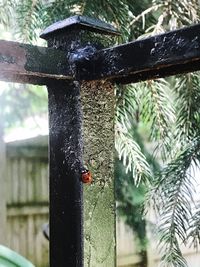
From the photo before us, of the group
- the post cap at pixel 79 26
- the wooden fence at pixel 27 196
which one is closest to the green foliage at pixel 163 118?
the post cap at pixel 79 26

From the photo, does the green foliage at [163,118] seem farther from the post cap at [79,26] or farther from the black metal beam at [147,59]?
the black metal beam at [147,59]

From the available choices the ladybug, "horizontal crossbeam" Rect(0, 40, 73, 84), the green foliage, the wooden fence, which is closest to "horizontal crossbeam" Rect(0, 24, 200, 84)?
"horizontal crossbeam" Rect(0, 40, 73, 84)

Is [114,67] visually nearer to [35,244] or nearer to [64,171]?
[64,171]

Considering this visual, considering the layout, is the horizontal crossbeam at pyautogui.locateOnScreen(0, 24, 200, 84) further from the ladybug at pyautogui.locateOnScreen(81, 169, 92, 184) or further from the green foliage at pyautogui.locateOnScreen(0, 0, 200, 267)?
the green foliage at pyautogui.locateOnScreen(0, 0, 200, 267)

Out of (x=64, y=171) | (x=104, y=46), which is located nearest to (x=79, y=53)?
(x=104, y=46)

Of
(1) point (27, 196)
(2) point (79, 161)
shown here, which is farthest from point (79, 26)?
(1) point (27, 196)

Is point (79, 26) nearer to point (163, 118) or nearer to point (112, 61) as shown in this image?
point (112, 61)
